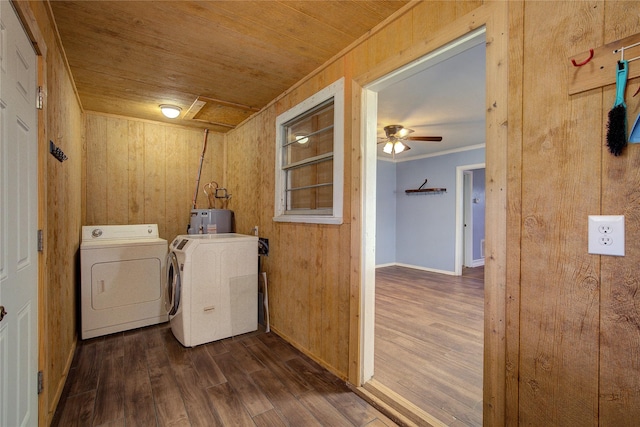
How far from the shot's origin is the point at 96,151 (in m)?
3.52

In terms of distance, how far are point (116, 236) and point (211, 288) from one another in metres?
1.38

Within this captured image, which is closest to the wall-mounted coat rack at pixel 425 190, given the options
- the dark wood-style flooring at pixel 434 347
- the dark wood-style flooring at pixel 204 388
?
the dark wood-style flooring at pixel 434 347

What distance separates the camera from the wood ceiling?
1710 millimetres

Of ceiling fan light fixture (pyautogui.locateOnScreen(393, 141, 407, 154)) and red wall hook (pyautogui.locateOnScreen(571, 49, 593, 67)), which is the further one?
ceiling fan light fixture (pyautogui.locateOnScreen(393, 141, 407, 154))

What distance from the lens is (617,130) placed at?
0.94m

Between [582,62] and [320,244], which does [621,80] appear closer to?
[582,62]

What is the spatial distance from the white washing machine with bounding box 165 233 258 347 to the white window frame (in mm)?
566

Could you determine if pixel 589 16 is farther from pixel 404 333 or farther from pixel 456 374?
pixel 404 333

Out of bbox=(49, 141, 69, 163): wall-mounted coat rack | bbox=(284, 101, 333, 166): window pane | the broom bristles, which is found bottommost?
the broom bristles

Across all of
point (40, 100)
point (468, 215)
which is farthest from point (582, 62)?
point (468, 215)

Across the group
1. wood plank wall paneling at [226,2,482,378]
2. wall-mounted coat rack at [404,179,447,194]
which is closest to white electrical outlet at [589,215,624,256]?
wood plank wall paneling at [226,2,482,378]

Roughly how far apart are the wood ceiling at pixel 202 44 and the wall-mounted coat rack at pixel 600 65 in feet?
3.24

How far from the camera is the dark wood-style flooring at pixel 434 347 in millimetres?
1880

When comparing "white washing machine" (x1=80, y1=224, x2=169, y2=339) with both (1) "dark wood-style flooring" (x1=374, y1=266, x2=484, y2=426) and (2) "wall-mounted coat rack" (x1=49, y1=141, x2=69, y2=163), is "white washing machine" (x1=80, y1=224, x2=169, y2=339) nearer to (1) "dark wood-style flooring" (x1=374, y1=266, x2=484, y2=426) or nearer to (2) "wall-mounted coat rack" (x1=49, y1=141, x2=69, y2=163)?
(2) "wall-mounted coat rack" (x1=49, y1=141, x2=69, y2=163)
